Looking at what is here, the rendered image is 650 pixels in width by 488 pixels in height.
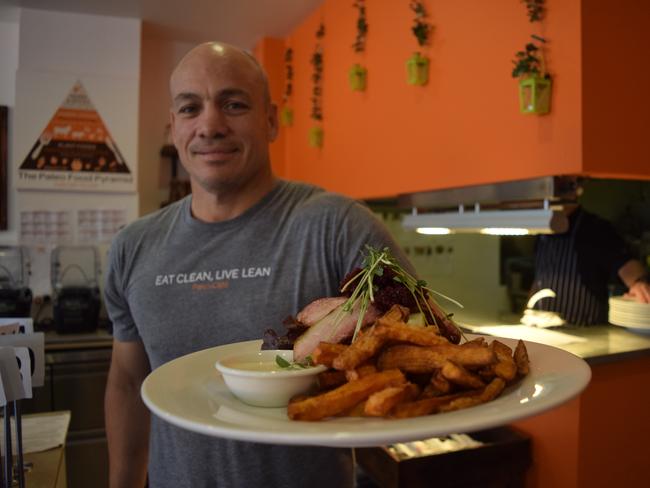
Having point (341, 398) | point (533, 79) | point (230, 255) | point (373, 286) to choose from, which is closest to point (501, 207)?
point (533, 79)

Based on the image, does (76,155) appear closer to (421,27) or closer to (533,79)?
(421,27)

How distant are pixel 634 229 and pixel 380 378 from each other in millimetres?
4908

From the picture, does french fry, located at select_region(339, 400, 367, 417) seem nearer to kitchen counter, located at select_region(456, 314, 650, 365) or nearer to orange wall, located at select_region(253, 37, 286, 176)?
kitchen counter, located at select_region(456, 314, 650, 365)

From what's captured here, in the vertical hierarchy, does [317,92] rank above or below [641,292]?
above

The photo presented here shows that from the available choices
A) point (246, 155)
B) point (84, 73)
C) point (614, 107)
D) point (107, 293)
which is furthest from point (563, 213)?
point (84, 73)

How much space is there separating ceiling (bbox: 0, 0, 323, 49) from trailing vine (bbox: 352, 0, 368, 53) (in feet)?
2.41

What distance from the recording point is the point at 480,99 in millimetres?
2811

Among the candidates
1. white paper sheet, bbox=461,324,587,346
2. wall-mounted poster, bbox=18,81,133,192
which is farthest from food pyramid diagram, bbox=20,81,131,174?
white paper sheet, bbox=461,324,587,346

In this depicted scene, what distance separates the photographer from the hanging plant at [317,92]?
4629 millimetres

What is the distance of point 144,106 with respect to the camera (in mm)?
5223

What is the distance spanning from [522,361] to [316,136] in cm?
395

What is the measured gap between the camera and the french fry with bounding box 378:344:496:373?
82 cm

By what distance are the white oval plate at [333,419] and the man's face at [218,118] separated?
640 millimetres

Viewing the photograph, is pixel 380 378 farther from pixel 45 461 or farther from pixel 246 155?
pixel 45 461
